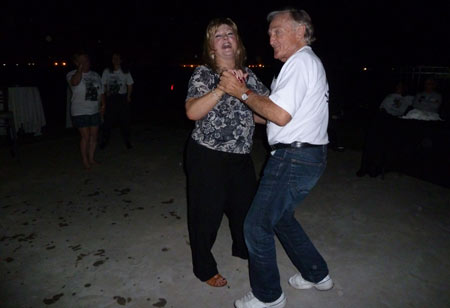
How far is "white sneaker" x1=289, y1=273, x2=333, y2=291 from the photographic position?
2.54 meters

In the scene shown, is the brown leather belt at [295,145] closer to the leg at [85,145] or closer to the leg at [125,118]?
the leg at [85,145]

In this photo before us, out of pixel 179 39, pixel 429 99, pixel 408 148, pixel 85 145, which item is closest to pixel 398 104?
pixel 429 99

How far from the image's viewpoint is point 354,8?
51.8ft

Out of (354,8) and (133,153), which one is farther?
(354,8)

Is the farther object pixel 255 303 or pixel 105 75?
pixel 105 75

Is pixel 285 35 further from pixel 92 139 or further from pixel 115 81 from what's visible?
pixel 115 81

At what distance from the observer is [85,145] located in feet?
17.9

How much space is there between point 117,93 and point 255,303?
17.2 ft

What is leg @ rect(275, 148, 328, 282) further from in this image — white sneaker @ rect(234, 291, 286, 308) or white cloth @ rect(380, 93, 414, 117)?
white cloth @ rect(380, 93, 414, 117)

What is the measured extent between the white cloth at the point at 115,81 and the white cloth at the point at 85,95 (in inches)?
41.5

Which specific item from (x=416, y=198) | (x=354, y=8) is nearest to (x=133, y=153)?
(x=416, y=198)

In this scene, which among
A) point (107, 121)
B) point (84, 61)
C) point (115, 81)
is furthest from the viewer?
point (107, 121)

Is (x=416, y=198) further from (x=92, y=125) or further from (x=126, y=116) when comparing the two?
(x=126, y=116)

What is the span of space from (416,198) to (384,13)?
588 inches
